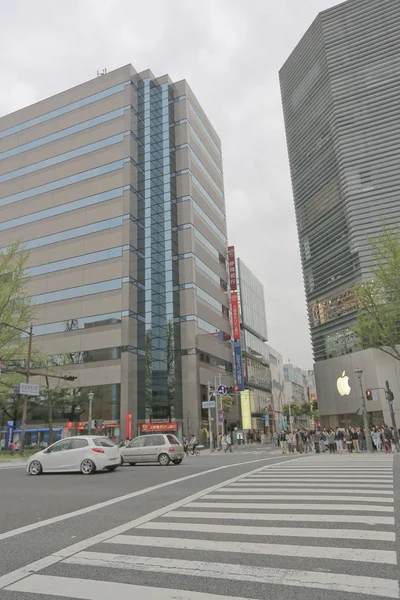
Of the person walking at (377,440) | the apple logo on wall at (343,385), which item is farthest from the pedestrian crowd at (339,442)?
the apple logo on wall at (343,385)

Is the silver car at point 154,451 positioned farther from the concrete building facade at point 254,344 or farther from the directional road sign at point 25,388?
the concrete building facade at point 254,344

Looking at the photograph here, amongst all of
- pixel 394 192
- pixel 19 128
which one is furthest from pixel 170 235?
pixel 19 128

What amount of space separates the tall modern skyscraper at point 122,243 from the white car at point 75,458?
29.4 m

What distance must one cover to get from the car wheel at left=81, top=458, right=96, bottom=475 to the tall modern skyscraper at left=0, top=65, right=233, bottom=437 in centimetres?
2982

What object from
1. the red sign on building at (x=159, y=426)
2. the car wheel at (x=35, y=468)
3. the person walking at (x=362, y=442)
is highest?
the red sign on building at (x=159, y=426)

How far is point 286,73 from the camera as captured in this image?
6297 cm

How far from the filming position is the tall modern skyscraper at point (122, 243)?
47781 millimetres

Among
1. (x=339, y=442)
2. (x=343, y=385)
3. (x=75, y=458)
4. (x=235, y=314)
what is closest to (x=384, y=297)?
(x=339, y=442)

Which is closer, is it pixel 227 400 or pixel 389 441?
pixel 389 441

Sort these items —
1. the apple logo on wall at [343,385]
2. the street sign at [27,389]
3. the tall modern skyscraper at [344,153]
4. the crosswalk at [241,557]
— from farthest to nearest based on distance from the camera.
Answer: the tall modern skyscraper at [344,153]
the apple logo on wall at [343,385]
the street sign at [27,389]
the crosswalk at [241,557]

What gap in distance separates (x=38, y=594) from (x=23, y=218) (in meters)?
59.6

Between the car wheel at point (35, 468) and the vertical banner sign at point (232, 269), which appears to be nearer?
the car wheel at point (35, 468)

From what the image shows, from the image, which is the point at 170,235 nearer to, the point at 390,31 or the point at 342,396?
the point at 342,396

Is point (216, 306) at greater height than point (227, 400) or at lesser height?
greater
